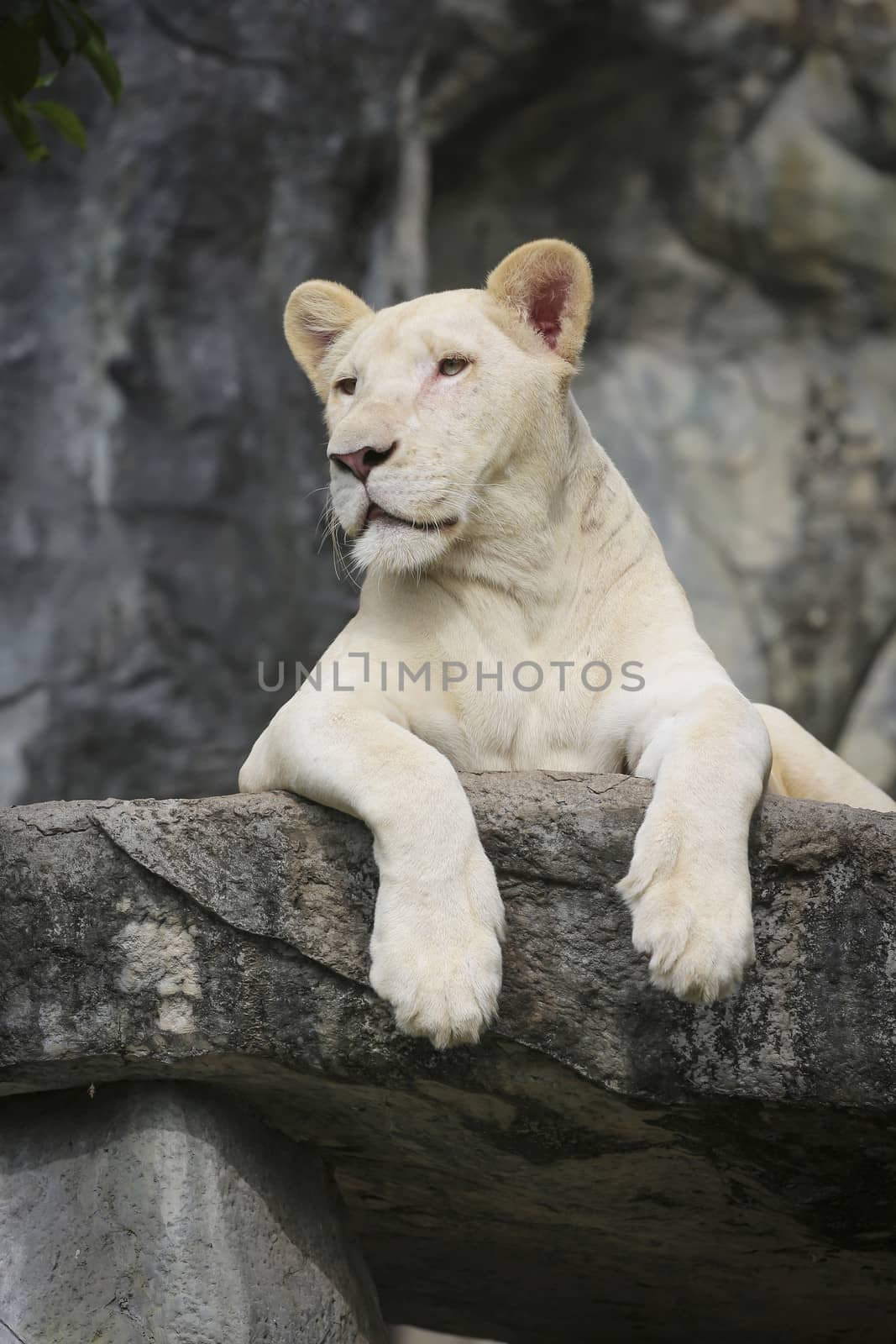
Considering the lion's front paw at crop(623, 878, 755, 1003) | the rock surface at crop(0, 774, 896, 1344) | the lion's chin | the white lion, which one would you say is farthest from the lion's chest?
the lion's front paw at crop(623, 878, 755, 1003)

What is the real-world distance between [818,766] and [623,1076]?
135 centimetres

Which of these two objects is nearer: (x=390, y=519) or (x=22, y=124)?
(x=390, y=519)

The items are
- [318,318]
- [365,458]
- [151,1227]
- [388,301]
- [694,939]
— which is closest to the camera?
[694,939]

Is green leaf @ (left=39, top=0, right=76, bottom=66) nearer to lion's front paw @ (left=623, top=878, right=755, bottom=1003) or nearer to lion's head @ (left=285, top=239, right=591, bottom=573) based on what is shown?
lion's head @ (left=285, top=239, right=591, bottom=573)

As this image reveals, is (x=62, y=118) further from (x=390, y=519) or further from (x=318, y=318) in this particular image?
(x=390, y=519)

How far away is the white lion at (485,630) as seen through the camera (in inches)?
101

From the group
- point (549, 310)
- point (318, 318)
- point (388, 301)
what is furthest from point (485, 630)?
point (388, 301)

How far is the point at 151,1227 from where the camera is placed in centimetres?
274

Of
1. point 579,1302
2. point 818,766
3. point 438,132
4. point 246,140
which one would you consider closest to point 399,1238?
point 579,1302

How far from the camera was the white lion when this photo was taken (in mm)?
2574

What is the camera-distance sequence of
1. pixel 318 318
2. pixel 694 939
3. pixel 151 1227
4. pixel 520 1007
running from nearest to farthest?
pixel 694 939 < pixel 520 1007 < pixel 151 1227 < pixel 318 318

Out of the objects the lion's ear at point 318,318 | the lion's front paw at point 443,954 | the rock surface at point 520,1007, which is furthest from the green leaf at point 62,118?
the lion's front paw at point 443,954

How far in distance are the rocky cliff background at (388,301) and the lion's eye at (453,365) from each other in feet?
16.2

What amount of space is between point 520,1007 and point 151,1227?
0.75 meters
